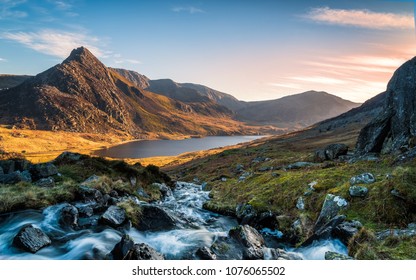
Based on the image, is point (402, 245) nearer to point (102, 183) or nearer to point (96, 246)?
point (96, 246)

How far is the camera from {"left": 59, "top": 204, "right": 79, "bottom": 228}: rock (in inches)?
482

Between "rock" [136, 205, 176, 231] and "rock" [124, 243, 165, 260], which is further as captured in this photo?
"rock" [136, 205, 176, 231]

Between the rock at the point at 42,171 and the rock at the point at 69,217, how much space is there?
18.7ft

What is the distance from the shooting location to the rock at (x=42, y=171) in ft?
57.2

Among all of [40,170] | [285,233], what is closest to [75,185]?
[40,170]

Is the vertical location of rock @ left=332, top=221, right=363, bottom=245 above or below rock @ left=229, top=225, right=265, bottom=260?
above

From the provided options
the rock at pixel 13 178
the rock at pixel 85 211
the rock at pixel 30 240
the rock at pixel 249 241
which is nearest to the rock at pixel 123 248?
the rock at pixel 30 240

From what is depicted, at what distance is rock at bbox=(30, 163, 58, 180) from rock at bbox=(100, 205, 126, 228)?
22.9 feet

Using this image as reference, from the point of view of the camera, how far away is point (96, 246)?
33.6 feet

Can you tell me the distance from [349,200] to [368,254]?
485 centimetres

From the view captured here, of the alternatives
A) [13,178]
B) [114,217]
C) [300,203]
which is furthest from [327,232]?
[13,178]

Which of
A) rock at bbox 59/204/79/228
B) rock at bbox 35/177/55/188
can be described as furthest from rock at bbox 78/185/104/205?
rock at bbox 35/177/55/188

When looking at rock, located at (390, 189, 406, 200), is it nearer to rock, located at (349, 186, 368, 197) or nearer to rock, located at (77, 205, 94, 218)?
rock, located at (349, 186, 368, 197)

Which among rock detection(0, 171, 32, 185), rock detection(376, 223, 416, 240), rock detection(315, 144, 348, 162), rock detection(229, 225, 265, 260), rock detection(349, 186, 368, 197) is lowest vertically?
rock detection(229, 225, 265, 260)
